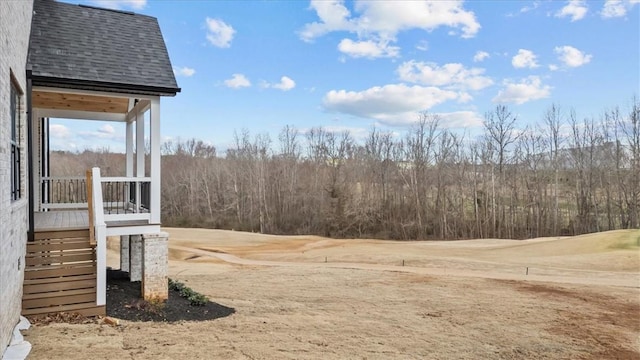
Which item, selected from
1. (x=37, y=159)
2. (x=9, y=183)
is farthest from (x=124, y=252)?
(x=9, y=183)

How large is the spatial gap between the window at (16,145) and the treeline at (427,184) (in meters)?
26.4

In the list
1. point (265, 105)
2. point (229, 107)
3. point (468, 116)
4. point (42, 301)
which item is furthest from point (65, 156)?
point (42, 301)

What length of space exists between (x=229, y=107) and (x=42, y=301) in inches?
1319

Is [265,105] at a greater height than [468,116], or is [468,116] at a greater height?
[265,105]

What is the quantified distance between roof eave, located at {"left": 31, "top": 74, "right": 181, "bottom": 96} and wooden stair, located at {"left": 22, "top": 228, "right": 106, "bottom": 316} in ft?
8.16

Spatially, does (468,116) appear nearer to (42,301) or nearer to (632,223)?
(632,223)

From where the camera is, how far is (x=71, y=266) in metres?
6.84

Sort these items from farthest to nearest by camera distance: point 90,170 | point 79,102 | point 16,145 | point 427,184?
point 427,184, point 79,102, point 90,170, point 16,145

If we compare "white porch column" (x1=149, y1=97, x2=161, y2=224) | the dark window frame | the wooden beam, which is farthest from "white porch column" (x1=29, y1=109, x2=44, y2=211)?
"white porch column" (x1=149, y1=97, x2=161, y2=224)

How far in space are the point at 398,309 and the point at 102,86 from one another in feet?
24.1

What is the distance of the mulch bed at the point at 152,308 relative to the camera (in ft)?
23.3

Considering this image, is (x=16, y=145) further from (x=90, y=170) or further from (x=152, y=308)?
(x=152, y=308)

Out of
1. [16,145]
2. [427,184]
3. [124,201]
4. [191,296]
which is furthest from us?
[427,184]

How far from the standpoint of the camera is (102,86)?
746cm
